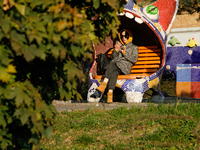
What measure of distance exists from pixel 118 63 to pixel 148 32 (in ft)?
4.49

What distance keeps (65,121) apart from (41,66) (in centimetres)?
229

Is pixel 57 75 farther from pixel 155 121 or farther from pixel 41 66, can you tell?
pixel 155 121

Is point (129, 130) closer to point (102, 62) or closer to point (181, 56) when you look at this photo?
point (102, 62)

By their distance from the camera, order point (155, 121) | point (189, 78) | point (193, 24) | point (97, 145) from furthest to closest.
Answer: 1. point (193, 24)
2. point (189, 78)
3. point (155, 121)
4. point (97, 145)

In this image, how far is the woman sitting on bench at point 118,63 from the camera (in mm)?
6714

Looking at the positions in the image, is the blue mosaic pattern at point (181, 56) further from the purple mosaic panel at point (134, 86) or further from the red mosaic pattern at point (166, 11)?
the purple mosaic panel at point (134, 86)

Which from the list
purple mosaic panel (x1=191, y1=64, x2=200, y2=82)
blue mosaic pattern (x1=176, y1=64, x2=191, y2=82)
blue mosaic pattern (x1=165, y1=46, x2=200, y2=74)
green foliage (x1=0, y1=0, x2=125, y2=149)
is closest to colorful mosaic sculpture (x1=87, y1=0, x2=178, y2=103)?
blue mosaic pattern (x1=176, y1=64, x2=191, y2=82)

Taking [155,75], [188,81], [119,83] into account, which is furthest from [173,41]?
[119,83]

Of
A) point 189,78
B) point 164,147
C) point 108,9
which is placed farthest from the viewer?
point 189,78

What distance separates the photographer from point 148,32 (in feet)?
24.8

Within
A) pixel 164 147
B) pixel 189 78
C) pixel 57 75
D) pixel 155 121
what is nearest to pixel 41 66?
pixel 57 75

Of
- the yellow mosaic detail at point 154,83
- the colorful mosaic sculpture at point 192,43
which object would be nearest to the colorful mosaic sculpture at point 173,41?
the colorful mosaic sculpture at point 192,43

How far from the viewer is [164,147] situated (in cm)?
360

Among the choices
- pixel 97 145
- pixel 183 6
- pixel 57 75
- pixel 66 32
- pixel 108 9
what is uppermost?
pixel 183 6
